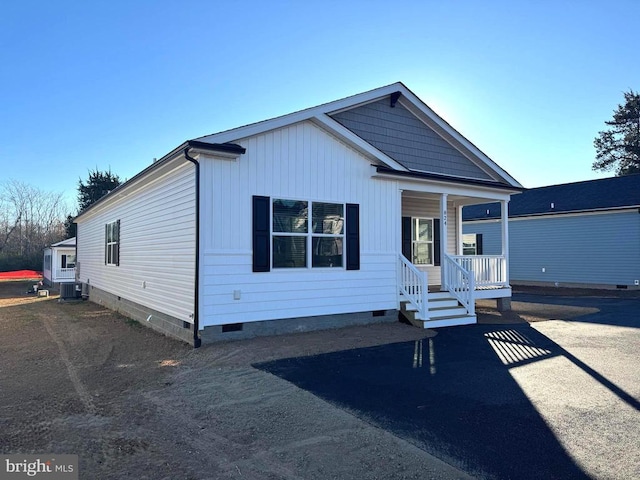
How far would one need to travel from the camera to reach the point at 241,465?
3.20m

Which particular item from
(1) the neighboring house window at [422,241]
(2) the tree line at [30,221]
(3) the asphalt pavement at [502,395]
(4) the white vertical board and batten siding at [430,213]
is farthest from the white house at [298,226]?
(2) the tree line at [30,221]

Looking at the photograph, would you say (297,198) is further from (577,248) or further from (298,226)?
(577,248)

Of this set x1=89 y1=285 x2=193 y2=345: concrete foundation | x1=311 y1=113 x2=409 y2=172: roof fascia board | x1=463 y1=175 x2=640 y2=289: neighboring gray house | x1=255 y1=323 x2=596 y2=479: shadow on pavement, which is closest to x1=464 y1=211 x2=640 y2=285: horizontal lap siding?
x1=463 y1=175 x2=640 y2=289: neighboring gray house

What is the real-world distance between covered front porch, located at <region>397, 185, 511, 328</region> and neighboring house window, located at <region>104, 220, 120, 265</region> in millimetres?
8689

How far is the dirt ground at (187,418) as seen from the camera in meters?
3.19

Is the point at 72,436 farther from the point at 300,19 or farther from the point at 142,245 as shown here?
the point at 300,19

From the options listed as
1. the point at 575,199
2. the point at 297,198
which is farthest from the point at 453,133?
the point at 575,199

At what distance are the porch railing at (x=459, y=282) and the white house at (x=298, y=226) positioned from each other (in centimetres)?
3

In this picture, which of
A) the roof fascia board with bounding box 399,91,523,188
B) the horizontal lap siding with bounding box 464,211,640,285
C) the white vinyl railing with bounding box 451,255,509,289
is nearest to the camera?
the white vinyl railing with bounding box 451,255,509,289

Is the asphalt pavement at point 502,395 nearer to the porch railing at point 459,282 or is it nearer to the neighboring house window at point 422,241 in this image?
the porch railing at point 459,282

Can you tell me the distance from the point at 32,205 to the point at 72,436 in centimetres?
5461

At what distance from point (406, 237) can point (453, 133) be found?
3312 millimetres

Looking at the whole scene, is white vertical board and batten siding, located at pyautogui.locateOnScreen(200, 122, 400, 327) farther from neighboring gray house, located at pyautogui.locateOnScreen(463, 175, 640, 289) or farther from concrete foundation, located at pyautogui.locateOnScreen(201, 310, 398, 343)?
neighboring gray house, located at pyautogui.locateOnScreen(463, 175, 640, 289)

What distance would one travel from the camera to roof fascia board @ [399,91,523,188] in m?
11.7
